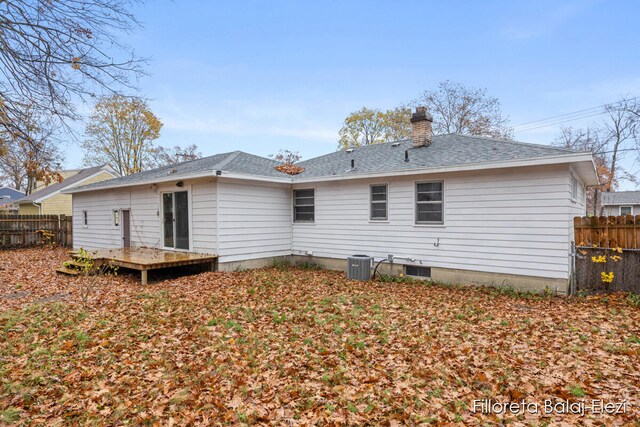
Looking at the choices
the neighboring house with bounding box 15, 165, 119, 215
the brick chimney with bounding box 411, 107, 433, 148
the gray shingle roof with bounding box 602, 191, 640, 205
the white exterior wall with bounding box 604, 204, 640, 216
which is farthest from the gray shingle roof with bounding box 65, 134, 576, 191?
the white exterior wall with bounding box 604, 204, 640, 216

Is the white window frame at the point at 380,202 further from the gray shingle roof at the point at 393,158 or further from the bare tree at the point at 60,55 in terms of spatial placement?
the bare tree at the point at 60,55

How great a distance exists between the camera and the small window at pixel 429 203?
930 centimetres

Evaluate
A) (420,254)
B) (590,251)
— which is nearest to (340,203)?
(420,254)

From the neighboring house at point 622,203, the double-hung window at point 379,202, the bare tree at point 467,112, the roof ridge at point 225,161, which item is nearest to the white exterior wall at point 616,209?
the neighboring house at point 622,203

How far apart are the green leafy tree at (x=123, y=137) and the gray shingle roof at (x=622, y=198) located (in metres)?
44.4

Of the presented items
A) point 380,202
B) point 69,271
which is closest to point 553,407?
point 380,202

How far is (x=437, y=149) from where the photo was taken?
1046cm

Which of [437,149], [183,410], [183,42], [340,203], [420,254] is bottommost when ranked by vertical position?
[183,410]

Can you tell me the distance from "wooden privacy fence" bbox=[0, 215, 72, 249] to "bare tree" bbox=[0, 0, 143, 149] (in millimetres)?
15281

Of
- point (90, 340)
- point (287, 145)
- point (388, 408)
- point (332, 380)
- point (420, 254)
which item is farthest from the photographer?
point (287, 145)

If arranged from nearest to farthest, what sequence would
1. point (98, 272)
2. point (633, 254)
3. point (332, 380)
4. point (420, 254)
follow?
point (332, 380) → point (633, 254) → point (420, 254) → point (98, 272)

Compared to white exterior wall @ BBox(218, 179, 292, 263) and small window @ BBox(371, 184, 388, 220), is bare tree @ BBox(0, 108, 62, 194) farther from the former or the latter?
small window @ BBox(371, 184, 388, 220)

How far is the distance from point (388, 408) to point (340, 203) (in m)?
8.19

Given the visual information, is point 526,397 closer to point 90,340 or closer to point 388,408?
point 388,408
